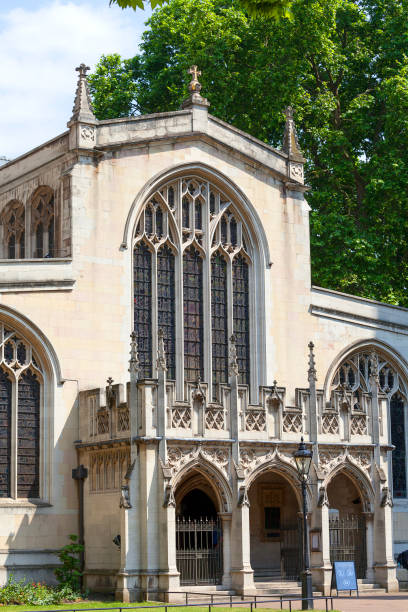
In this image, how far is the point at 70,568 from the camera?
3039 cm

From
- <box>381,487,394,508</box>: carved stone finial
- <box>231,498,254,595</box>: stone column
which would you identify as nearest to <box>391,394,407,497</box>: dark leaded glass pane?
<box>381,487,394,508</box>: carved stone finial

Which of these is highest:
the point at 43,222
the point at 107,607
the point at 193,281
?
the point at 43,222

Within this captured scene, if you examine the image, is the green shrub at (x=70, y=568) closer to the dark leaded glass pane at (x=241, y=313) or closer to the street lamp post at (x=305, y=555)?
the street lamp post at (x=305, y=555)

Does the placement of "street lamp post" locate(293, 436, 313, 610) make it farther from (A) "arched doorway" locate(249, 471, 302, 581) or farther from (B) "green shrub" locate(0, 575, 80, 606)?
(A) "arched doorway" locate(249, 471, 302, 581)

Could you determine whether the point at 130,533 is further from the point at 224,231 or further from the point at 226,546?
the point at 224,231

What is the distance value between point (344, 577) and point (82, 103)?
15.8 meters

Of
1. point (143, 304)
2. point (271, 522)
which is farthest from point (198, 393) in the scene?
point (271, 522)

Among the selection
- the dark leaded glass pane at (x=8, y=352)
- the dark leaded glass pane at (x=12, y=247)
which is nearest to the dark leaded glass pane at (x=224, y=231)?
the dark leaded glass pane at (x=12, y=247)

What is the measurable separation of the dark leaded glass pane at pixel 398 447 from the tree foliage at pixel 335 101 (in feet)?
23.1

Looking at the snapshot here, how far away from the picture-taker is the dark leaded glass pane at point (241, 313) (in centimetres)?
3625

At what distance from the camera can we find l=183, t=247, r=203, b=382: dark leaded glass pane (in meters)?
35.2

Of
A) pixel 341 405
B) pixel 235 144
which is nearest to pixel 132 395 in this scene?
pixel 341 405

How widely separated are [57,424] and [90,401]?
1134 millimetres

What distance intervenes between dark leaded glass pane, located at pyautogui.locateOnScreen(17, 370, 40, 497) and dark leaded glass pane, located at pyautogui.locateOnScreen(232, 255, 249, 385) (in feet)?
23.9
